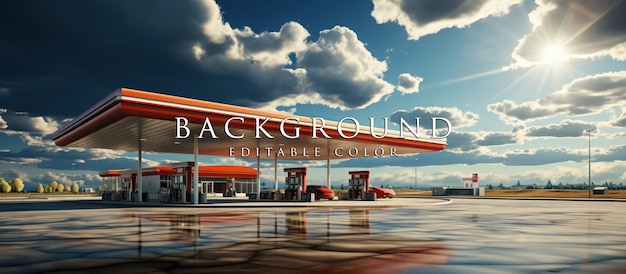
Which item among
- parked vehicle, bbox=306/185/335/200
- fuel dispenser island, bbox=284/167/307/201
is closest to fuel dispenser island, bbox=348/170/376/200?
parked vehicle, bbox=306/185/335/200

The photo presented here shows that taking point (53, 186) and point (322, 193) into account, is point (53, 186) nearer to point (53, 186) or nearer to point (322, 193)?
point (53, 186)

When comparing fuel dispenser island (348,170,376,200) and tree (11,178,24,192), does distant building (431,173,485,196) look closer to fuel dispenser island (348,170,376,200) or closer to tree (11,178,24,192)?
fuel dispenser island (348,170,376,200)

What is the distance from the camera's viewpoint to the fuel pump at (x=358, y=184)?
43031 mm

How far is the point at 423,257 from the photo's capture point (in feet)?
29.5

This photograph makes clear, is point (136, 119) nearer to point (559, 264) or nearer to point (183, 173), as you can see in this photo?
point (183, 173)

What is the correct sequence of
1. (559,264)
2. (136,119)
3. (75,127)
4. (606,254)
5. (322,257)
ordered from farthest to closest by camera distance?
(75,127) < (136,119) < (606,254) < (322,257) < (559,264)

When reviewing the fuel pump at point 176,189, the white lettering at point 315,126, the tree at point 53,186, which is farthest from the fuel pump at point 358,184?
the tree at point 53,186

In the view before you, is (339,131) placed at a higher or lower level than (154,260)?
higher

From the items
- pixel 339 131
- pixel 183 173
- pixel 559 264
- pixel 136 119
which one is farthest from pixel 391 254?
pixel 183 173

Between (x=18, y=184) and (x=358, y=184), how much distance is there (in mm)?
90342

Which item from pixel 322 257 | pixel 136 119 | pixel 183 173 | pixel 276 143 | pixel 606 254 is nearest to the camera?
pixel 322 257

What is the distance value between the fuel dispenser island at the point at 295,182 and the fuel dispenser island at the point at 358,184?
19.4 ft

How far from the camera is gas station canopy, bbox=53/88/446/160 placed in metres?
24.9

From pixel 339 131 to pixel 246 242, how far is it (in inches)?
941
